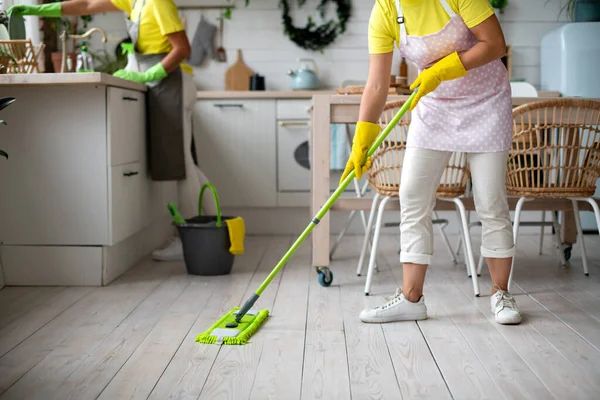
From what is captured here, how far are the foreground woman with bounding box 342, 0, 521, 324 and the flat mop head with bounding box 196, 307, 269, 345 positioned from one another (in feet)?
1.15

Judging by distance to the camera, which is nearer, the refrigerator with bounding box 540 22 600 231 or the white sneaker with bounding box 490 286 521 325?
the white sneaker with bounding box 490 286 521 325

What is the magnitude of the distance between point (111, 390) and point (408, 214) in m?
1.11

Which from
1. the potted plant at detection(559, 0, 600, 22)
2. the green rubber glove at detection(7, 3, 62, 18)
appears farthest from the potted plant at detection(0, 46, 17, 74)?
the potted plant at detection(559, 0, 600, 22)

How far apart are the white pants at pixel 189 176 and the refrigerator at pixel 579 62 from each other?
221 centimetres

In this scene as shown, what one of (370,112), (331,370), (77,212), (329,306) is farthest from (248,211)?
(331,370)

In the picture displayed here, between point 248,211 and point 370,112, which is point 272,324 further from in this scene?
point 248,211

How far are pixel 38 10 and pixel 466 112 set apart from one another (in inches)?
79.2

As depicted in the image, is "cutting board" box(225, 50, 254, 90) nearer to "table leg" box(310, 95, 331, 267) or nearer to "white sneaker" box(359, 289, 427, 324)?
"table leg" box(310, 95, 331, 267)

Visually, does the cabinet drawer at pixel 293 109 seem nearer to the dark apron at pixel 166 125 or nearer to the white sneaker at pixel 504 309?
the dark apron at pixel 166 125

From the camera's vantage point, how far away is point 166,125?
3600 millimetres

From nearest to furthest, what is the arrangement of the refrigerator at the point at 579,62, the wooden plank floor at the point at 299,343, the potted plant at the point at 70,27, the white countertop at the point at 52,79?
the wooden plank floor at the point at 299,343, the white countertop at the point at 52,79, the potted plant at the point at 70,27, the refrigerator at the point at 579,62

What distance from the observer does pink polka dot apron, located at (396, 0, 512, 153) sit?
241cm

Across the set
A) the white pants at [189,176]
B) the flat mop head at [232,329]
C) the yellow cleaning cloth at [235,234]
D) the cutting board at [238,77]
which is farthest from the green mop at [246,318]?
the cutting board at [238,77]

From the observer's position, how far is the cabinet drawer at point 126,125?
3.05 metres
